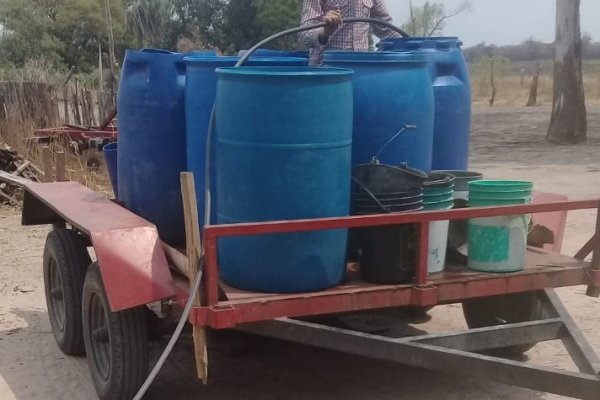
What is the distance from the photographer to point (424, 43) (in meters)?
4.40

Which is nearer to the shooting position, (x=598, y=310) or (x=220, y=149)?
(x=220, y=149)

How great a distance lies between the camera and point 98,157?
33.1ft

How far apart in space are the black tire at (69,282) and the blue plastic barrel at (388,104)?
1666mm

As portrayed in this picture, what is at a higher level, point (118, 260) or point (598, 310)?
point (118, 260)

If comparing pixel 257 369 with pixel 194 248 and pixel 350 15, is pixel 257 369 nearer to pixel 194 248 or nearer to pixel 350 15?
pixel 194 248

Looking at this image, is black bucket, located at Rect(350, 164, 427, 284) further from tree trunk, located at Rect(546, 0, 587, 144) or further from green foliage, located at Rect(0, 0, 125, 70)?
green foliage, located at Rect(0, 0, 125, 70)

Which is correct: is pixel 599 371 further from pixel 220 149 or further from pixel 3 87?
pixel 3 87

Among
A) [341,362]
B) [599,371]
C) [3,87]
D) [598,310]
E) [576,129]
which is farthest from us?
[576,129]

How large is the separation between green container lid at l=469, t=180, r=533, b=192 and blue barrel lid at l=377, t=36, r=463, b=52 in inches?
45.1

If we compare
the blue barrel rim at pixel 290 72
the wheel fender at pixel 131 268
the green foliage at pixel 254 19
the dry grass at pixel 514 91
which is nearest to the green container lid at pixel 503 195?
the blue barrel rim at pixel 290 72

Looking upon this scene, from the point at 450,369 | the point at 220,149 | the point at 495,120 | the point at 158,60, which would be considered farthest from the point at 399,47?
the point at 495,120

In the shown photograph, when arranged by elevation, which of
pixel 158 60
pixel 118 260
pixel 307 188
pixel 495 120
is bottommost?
pixel 495 120

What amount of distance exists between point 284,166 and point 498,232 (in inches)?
35.7

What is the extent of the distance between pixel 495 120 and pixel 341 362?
1757 cm
